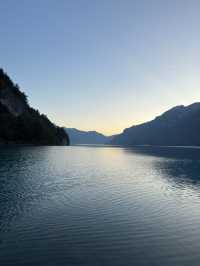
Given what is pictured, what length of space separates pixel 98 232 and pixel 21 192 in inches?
728

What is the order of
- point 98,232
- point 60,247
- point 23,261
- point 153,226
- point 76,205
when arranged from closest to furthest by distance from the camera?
1. point 23,261
2. point 60,247
3. point 98,232
4. point 153,226
5. point 76,205

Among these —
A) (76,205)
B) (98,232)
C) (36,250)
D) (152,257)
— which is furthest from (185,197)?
(36,250)

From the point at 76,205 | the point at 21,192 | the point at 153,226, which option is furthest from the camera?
the point at 21,192

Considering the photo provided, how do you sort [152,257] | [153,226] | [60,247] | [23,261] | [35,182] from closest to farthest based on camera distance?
[23,261] → [152,257] → [60,247] → [153,226] → [35,182]

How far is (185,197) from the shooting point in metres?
38.8

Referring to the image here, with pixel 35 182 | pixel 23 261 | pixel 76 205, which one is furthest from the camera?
pixel 35 182

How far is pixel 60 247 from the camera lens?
1870cm

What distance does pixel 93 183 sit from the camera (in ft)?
163

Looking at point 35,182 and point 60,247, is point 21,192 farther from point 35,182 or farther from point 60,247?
point 60,247

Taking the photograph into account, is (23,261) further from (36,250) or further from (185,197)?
(185,197)

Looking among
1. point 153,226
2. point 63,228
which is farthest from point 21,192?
point 153,226

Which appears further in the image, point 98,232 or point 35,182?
point 35,182

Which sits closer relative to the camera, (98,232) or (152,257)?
(152,257)

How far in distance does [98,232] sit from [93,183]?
27256mm
